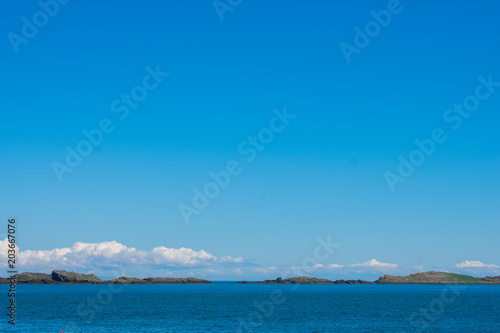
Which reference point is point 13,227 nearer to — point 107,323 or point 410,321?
point 107,323

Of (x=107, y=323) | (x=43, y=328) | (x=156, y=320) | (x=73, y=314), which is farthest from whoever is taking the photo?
(x=73, y=314)

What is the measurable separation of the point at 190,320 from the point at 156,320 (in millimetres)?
6486

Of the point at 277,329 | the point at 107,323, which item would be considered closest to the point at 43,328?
the point at 107,323

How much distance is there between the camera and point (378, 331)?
7812 cm

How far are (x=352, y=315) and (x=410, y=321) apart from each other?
1596 centimetres

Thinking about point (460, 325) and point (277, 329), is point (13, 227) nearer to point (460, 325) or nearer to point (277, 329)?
point (277, 329)

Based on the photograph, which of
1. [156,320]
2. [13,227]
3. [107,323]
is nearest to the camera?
[13,227]

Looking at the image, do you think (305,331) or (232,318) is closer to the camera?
(305,331)

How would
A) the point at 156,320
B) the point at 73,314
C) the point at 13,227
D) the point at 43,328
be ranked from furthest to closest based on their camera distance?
the point at 73,314, the point at 156,320, the point at 43,328, the point at 13,227

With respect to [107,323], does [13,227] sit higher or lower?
higher

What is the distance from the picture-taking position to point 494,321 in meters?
93.6

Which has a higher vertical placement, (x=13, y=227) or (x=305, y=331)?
(x=13, y=227)

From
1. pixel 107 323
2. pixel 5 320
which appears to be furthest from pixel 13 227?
pixel 5 320

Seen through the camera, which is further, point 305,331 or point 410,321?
point 410,321
